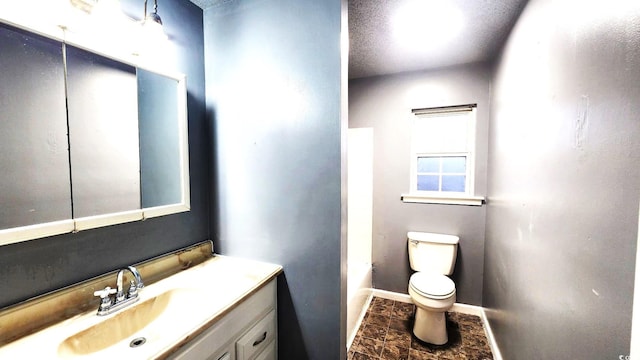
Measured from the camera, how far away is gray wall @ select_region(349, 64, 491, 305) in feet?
7.40

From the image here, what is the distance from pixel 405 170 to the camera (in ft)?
8.09

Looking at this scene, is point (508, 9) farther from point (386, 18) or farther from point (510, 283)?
point (510, 283)

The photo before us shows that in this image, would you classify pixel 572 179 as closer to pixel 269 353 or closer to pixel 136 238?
pixel 269 353

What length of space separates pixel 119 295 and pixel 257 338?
642mm

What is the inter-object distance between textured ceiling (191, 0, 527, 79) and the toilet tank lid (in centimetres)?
162

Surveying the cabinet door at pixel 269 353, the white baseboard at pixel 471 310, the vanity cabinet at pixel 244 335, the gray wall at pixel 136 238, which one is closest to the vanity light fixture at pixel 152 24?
the gray wall at pixel 136 238

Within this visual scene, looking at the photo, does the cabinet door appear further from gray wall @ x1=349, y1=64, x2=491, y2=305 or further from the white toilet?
gray wall @ x1=349, y1=64, x2=491, y2=305

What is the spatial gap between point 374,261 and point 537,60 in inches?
83.3

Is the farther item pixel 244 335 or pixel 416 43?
pixel 416 43

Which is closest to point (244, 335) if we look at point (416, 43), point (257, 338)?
point (257, 338)

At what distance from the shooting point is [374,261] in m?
2.62

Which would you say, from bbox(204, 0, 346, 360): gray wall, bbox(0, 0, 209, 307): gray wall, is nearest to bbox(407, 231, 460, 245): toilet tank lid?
bbox(204, 0, 346, 360): gray wall

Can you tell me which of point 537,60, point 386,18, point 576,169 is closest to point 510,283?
point 576,169

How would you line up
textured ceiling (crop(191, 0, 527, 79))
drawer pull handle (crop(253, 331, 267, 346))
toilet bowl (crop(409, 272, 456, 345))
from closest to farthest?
drawer pull handle (crop(253, 331, 267, 346)) → textured ceiling (crop(191, 0, 527, 79)) → toilet bowl (crop(409, 272, 456, 345))
